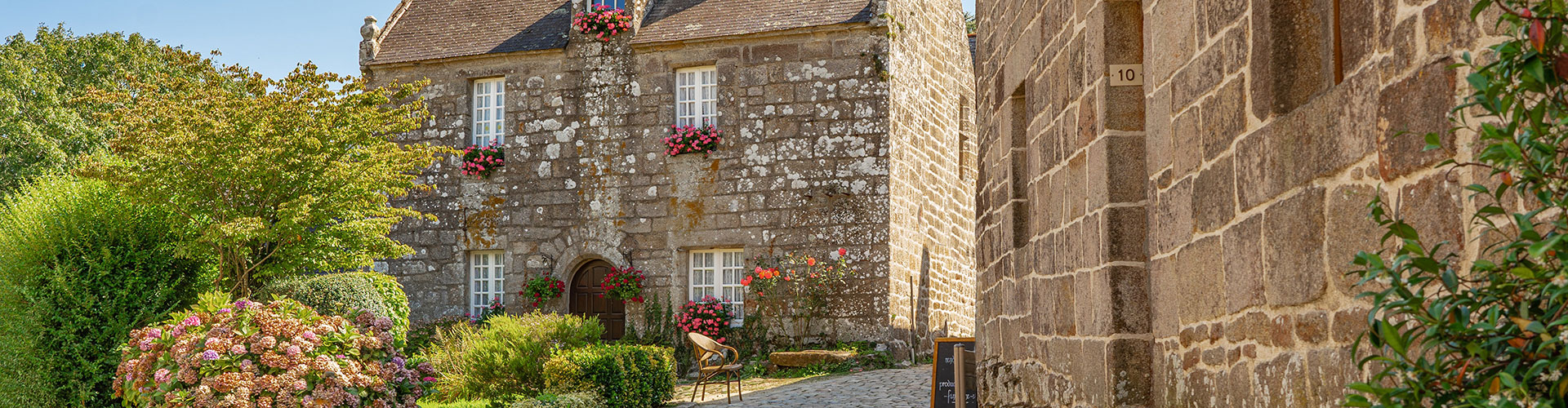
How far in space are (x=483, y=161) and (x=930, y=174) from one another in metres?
5.73

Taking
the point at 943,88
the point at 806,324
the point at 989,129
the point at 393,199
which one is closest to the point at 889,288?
the point at 806,324

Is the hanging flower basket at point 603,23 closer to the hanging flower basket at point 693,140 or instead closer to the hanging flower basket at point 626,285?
the hanging flower basket at point 693,140

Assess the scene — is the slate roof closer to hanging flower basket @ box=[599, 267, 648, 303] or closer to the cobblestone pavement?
hanging flower basket @ box=[599, 267, 648, 303]

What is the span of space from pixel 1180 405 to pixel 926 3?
12938 mm

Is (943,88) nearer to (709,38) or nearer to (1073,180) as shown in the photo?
(709,38)

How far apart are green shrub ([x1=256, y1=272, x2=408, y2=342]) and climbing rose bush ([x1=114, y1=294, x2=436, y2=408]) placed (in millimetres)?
2776

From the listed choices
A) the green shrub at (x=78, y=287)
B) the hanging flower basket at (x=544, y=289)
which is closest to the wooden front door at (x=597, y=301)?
the hanging flower basket at (x=544, y=289)

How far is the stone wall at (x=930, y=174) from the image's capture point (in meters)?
15.0

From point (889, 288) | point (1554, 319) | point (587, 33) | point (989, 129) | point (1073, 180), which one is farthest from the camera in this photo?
point (587, 33)

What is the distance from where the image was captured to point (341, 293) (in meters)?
11.8

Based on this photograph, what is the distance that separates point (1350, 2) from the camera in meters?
2.72

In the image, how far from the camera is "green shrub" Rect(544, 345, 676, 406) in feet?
33.3

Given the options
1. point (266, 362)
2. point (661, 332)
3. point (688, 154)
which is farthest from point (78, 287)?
point (688, 154)

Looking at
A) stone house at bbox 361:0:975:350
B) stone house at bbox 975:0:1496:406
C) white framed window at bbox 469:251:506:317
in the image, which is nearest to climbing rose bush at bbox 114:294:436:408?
stone house at bbox 975:0:1496:406
